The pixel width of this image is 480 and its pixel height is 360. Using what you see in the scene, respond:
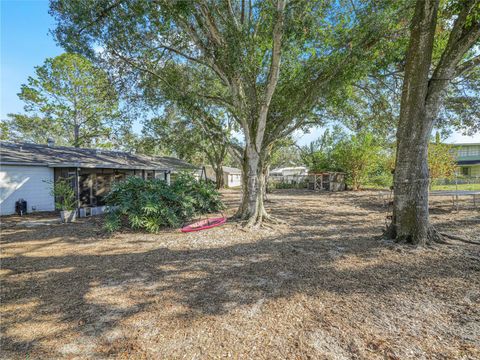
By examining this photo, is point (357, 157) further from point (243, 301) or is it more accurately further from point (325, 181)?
point (243, 301)

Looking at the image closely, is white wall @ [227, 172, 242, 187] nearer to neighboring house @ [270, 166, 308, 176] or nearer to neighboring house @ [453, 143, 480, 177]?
neighboring house @ [270, 166, 308, 176]

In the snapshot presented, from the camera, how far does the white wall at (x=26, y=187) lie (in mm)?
11055

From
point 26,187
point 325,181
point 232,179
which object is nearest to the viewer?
point 26,187

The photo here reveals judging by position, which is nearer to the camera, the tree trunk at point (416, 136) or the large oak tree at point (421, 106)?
the large oak tree at point (421, 106)

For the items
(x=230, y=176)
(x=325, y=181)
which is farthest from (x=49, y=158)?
(x=230, y=176)

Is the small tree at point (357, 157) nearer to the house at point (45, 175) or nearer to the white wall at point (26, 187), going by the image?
the house at point (45, 175)

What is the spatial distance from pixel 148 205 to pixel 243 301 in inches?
226

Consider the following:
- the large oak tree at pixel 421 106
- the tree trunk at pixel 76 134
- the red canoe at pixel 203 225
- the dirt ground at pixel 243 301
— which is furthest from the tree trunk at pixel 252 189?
the tree trunk at pixel 76 134

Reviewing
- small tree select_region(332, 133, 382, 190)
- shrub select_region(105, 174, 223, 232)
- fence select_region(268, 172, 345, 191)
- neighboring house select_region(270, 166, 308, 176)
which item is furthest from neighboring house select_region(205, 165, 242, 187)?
shrub select_region(105, 174, 223, 232)

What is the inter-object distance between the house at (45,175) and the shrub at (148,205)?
4.01 meters

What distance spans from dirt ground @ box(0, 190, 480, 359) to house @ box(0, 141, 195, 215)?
6.60 metres

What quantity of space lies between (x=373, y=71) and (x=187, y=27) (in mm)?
6621

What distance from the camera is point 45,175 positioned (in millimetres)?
12000

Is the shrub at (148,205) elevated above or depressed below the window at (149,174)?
below
